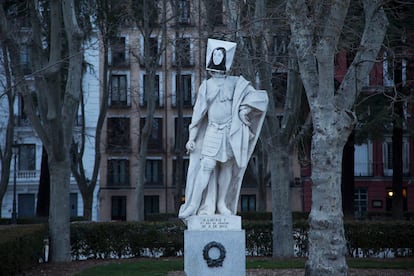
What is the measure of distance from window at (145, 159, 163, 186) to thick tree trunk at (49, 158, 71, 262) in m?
33.6

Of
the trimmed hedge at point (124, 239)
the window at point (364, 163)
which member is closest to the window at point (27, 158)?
the window at point (364, 163)

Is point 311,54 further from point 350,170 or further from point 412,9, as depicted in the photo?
point 350,170

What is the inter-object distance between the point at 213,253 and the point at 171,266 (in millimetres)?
7443

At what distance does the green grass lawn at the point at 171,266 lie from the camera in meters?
18.6

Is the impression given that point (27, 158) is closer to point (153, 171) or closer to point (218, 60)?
point (153, 171)

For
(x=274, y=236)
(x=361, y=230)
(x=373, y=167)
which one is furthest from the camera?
(x=373, y=167)

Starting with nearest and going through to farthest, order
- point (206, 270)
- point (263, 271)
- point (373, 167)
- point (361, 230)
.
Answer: point (206, 270) → point (263, 271) → point (361, 230) → point (373, 167)

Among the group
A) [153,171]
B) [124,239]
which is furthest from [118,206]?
[124,239]

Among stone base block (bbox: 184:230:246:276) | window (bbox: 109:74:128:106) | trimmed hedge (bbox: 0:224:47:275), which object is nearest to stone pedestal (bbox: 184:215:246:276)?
stone base block (bbox: 184:230:246:276)

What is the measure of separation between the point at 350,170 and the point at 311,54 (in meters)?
17.5

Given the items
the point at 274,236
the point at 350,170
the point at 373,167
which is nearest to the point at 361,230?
the point at 274,236

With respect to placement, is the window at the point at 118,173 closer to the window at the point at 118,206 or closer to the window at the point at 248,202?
the window at the point at 118,206

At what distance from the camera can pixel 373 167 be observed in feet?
172

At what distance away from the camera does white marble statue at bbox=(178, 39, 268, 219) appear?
42.8 ft
